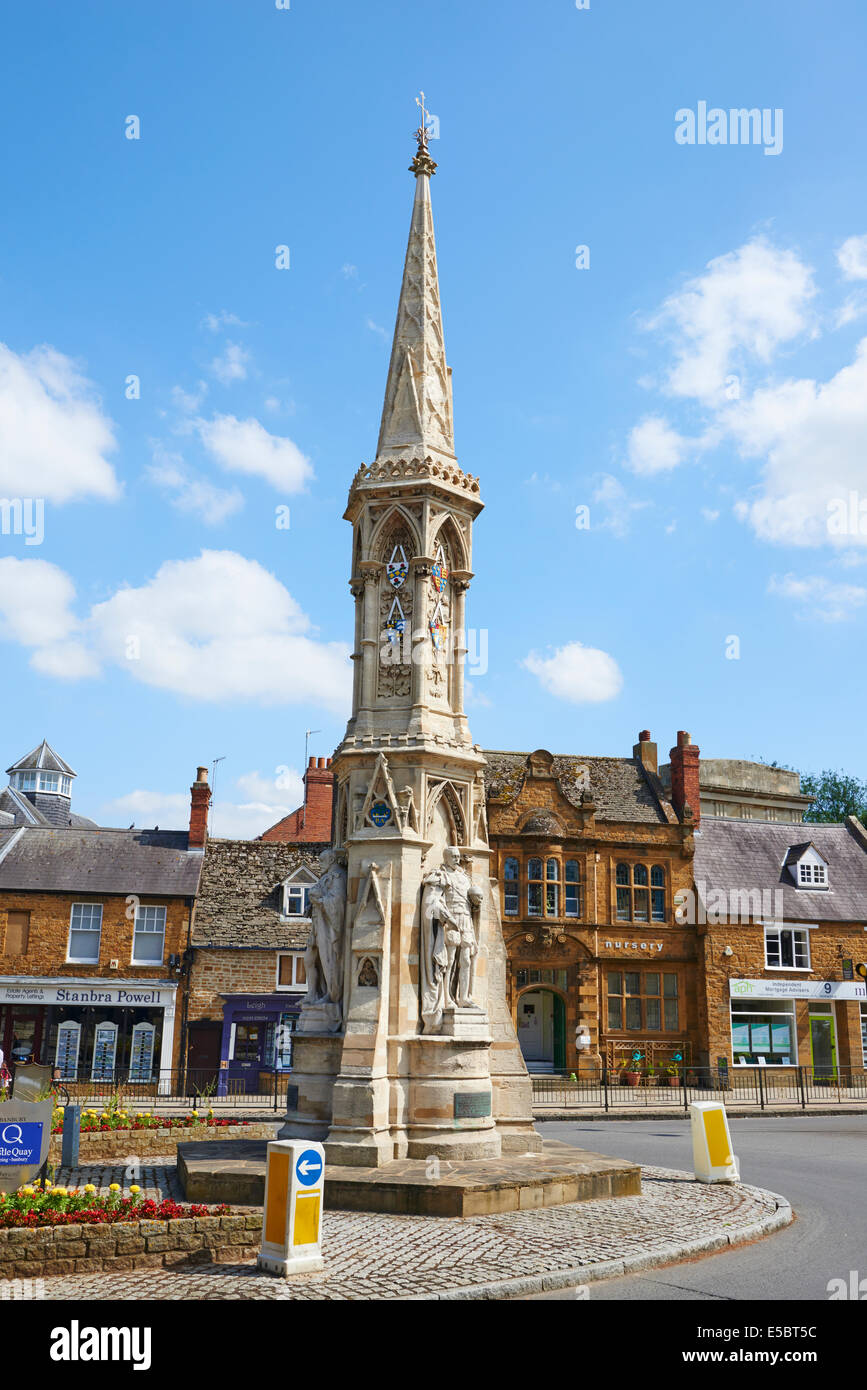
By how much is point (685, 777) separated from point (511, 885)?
7.52 metres

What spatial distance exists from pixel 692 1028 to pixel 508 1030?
25494 millimetres

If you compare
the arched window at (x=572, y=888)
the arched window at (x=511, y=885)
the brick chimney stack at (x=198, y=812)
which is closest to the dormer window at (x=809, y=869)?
the arched window at (x=572, y=888)

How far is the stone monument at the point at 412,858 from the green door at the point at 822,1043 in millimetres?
27842

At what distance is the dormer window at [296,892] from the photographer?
34812 millimetres

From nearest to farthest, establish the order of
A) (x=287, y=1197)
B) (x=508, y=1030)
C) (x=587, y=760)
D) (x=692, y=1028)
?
(x=287, y=1197)
(x=508, y=1030)
(x=692, y=1028)
(x=587, y=760)

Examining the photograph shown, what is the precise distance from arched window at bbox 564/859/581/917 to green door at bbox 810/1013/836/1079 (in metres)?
9.22

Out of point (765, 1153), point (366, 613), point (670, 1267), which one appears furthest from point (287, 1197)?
point (765, 1153)

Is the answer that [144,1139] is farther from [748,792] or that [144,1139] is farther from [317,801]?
[748,792]

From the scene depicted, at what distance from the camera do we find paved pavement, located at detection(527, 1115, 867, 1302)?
7996 millimetres

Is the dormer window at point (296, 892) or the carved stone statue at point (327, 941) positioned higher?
the dormer window at point (296, 892)

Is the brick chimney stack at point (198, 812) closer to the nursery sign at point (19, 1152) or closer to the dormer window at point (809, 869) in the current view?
the dormer window at point (809, 869)
